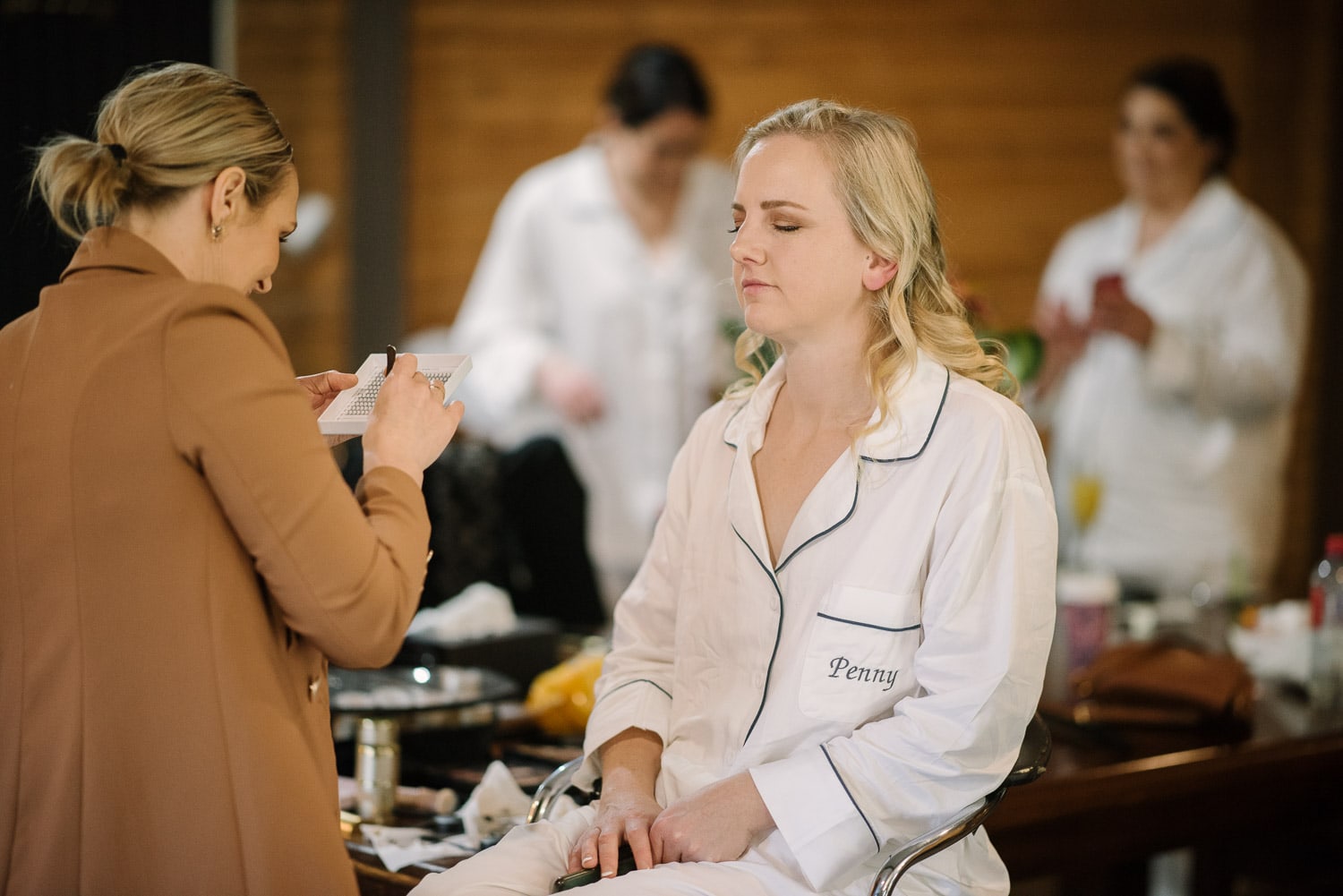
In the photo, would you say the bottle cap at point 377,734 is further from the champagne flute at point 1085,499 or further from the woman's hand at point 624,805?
the champagne flute at point 1085,499

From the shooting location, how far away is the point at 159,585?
4.33ft

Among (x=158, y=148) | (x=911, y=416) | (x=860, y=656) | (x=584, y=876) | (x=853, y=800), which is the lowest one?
(x=584, y=876)

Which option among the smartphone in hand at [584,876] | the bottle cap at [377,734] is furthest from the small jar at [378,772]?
the smartphone in hand at [584,876]

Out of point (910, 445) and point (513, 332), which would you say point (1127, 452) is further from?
point (910, 445)

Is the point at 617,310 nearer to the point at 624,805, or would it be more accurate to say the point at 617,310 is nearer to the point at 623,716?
the point at 623,716

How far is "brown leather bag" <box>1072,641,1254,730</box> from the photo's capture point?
243 centimetres

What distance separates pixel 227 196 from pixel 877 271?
0.81 m

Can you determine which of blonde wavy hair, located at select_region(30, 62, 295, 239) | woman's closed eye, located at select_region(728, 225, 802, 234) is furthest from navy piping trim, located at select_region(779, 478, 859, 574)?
blonde wavy hair, located at select_region(30, 62, 295, 239)

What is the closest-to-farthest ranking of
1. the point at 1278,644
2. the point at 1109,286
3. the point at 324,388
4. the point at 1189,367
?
the point at 324,388
the point at 1278,644
the point at 1109,286
the point at 1189,367

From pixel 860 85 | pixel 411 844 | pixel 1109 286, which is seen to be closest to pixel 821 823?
pixel 411 844

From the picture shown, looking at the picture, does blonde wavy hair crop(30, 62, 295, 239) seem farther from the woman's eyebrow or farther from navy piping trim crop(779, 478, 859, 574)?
navy piping trim crop(779, 478, 859, 574)

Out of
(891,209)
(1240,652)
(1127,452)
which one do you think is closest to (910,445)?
(891,209)

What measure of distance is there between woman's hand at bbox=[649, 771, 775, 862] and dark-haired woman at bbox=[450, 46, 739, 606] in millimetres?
2395

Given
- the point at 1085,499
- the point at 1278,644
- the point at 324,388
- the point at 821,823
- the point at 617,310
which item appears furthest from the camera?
the point at 617,310
